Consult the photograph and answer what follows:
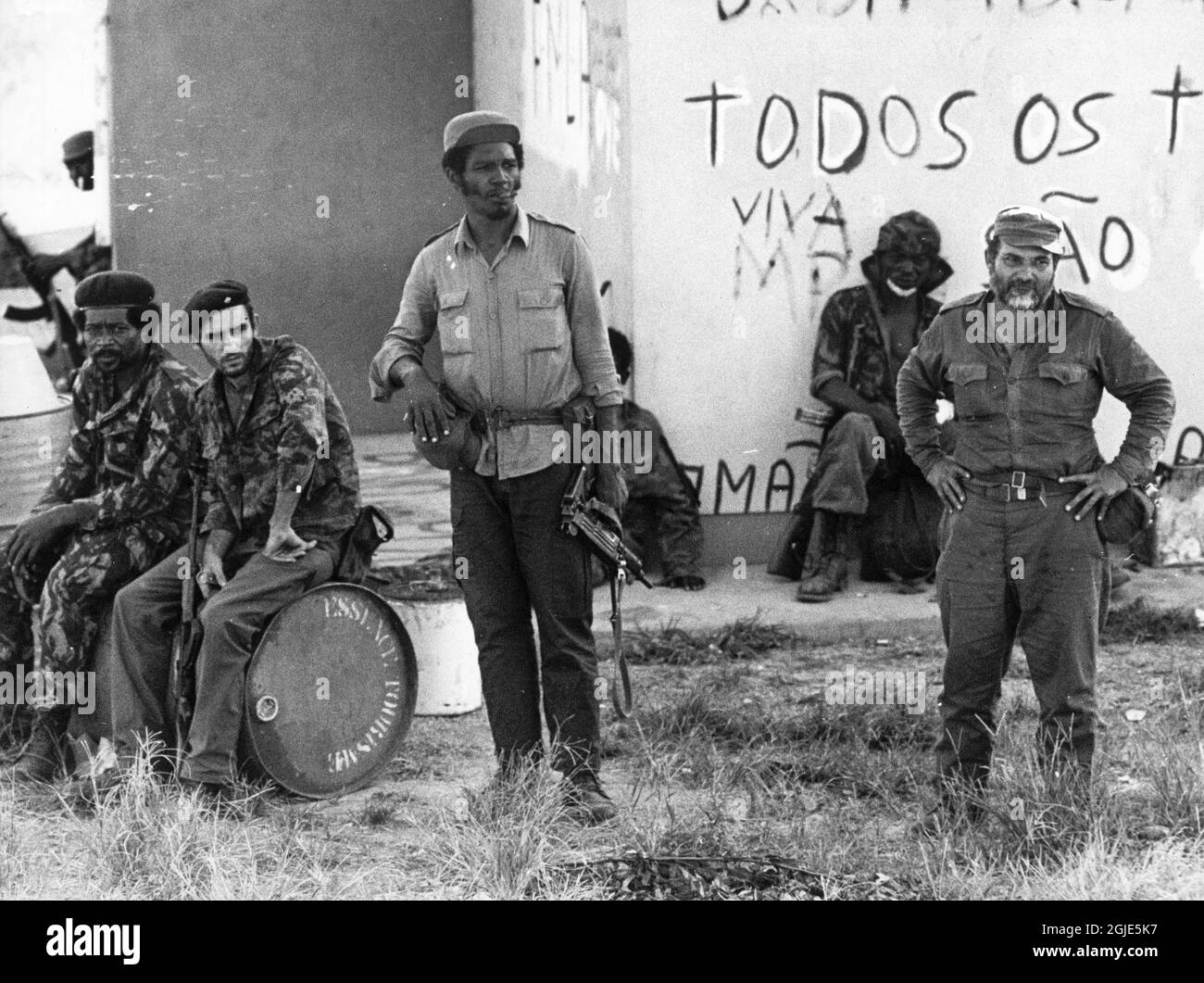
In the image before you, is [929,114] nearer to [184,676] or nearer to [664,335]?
[664,335]

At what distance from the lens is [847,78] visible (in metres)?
8.72

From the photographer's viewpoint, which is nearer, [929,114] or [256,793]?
[256,793]

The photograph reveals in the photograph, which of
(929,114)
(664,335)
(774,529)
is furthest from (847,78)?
(774,529)

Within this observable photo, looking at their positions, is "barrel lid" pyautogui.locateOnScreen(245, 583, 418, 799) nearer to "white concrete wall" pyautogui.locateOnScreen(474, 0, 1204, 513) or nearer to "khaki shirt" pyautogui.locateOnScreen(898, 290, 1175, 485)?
"khaki shirt" pyautogui.locateOnScreen(898, 290, 1175, 485)

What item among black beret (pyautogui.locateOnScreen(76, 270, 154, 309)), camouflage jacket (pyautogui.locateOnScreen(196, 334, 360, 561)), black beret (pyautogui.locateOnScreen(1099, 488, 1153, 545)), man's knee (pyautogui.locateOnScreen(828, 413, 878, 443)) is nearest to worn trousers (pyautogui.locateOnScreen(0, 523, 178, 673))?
camouflage jacket (pyautogui.locateOnScreen(196, 334, 360, 561))

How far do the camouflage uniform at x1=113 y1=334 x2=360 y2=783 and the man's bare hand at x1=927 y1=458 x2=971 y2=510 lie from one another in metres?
1.95

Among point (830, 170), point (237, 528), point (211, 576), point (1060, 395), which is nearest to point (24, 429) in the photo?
point (237, 528)

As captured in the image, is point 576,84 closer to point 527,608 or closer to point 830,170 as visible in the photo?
point 830,170

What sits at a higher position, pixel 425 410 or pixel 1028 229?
pixel 1028 229

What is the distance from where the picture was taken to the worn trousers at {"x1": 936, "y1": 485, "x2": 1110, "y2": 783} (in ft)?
16.5

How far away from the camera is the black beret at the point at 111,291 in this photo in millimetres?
5871

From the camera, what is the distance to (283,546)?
18.6 feet

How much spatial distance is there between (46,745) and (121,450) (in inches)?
39.9
